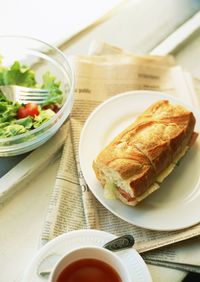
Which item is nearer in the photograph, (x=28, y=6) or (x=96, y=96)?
(x=96, y=96)

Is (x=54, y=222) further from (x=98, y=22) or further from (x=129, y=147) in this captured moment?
(x=98, y=22)

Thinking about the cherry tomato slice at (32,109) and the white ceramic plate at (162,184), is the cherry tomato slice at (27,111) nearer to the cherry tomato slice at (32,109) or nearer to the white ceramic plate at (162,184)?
the cherry tomato slice at (32,109)

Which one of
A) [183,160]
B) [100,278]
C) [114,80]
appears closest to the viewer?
[100,278]

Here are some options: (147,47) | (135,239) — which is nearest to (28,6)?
(147,47)

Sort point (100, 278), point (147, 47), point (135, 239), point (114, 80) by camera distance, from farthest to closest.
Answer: point (147, 47) → point (114, 80) → point (135, 239) → point (100, 278)

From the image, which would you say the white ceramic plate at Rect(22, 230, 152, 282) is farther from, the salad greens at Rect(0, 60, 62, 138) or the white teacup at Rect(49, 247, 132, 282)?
the salad greens at Rect(0, 60, 62, 138)

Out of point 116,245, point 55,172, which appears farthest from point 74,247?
point 55,172

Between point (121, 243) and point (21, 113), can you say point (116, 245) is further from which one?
point (21, 113)
